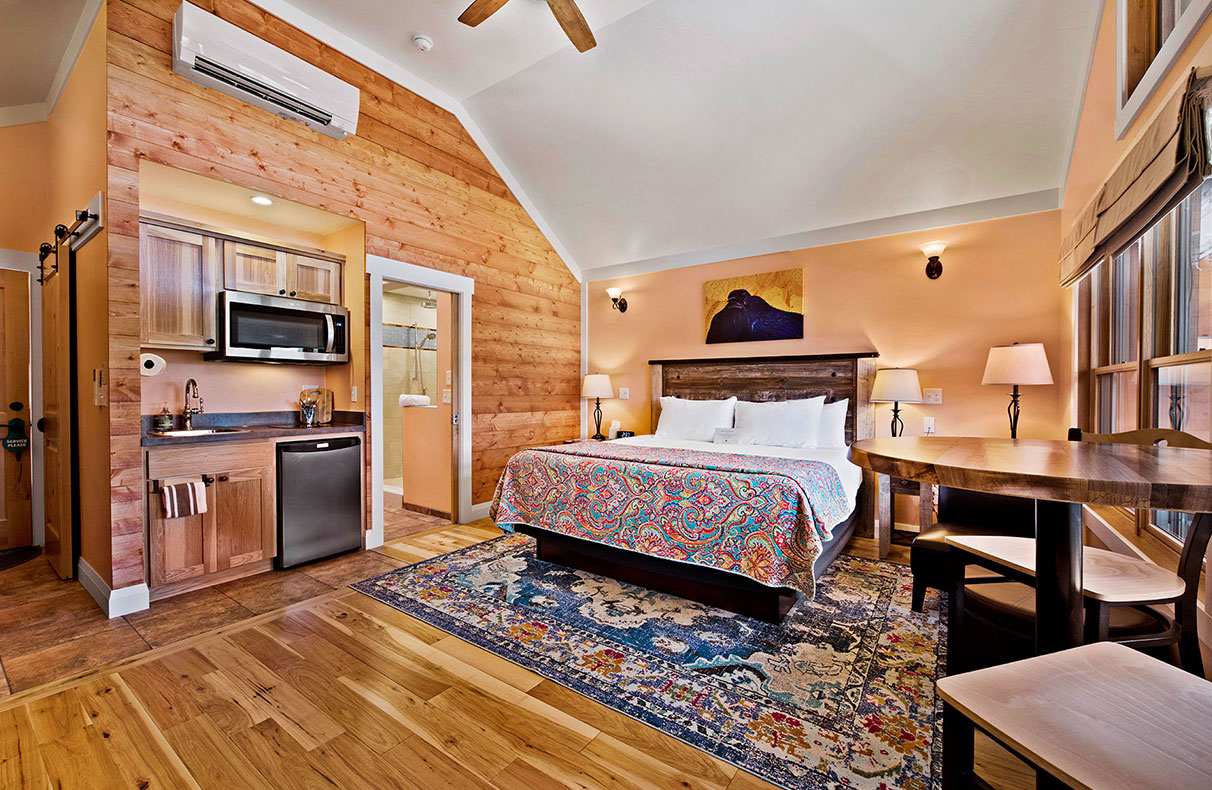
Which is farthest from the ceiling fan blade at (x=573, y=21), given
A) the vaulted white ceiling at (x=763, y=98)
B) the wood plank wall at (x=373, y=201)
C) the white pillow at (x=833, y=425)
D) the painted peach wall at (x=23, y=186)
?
the painted peach wall at (x=23, y=186)

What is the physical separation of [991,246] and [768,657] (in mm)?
3414

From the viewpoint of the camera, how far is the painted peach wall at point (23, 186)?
366 centimetres

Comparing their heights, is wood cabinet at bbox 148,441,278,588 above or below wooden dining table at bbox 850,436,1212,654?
below

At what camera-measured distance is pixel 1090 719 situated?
83 cm

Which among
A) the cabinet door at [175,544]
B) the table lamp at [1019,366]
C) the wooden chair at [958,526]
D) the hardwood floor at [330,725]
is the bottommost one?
the hardwood floor at [330,725]

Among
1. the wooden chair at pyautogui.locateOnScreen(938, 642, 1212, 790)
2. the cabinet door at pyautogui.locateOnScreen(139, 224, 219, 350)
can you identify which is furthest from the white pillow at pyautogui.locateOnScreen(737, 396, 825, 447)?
the cabinet door at pyautogui.locateOnScreen(139, 224, 219, 350)

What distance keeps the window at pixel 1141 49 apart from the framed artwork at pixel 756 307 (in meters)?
2.38

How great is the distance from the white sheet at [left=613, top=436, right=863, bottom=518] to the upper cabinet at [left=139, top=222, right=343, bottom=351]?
276cm

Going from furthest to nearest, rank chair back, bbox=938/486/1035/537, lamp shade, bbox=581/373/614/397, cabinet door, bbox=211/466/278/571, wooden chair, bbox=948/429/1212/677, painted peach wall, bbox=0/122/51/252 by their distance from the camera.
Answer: lamp shade, bbox=581/373/614/397, painted peach wall, bbox=0/122/51/252, cabinet door, bbox=211/466/278/571, chair back, bbox=938/486/1035/537, wooden chair, bbox=948/429/1212/677

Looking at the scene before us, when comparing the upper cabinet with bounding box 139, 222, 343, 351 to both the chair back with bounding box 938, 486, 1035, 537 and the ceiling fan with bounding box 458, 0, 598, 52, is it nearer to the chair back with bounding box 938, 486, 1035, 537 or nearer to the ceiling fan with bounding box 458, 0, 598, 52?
the ceiling fan with bounding box 458, 0, 598, 52

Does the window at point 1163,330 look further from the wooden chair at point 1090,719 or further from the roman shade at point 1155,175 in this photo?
the wooden chair at point 1090,719

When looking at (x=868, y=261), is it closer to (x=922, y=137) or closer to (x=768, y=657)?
(x=922, y=137)

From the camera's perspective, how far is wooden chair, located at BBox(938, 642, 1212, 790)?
0.73m

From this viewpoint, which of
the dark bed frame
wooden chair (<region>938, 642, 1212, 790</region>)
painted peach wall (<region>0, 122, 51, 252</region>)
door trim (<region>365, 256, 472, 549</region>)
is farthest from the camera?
door trim (<region>365, 256, 472, 549</region>)
